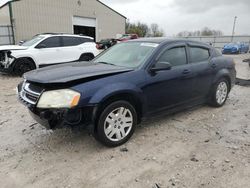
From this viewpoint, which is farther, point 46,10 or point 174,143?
point 46,10

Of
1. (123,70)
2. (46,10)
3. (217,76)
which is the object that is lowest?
(217,76)

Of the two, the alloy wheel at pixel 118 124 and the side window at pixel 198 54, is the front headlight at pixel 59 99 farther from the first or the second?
the side window at pixel 198 54

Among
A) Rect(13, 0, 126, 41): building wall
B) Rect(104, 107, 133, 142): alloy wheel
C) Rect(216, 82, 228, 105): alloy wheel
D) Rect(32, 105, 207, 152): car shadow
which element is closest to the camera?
Rect(104, 107, 133, 142): alloy wheel

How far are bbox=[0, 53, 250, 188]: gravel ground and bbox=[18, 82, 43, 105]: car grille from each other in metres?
0.75

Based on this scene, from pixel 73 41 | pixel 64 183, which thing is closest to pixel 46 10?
pixel 73 41

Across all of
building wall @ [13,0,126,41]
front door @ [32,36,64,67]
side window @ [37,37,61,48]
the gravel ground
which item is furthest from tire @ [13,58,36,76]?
building wall @ [13,0,126,41]

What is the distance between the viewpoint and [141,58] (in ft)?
13.3

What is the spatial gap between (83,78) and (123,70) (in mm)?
703

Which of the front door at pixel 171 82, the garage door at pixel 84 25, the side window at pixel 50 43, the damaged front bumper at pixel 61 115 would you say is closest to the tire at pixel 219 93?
the front door at pixel 171 82

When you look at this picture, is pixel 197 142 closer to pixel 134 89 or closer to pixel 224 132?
pixel 224 132

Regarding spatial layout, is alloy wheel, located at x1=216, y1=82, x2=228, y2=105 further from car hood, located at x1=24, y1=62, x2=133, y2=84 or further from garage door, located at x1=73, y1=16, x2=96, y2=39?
garage door, located at x1=73, y1=16, x2=96, y2=39

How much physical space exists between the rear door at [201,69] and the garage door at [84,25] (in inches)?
970

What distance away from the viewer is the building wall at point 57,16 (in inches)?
907

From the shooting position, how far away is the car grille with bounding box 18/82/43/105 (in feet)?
10.9
